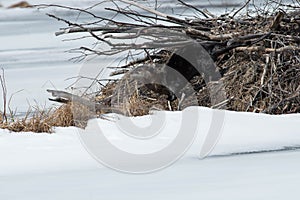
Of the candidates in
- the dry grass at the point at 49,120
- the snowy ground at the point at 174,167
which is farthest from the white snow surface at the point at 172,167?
the dry grass at the point at 49,120

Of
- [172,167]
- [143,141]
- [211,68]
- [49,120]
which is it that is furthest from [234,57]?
[172,167]

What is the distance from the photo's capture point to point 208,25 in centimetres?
629

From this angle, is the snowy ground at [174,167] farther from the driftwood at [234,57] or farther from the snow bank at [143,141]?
the driftwood at [234,57]

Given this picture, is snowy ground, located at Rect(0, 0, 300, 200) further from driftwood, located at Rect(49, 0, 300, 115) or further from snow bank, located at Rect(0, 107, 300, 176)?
driftwood, located at Rect(49, 0, 300, 115)

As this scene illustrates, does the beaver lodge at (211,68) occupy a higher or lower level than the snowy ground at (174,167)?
higher

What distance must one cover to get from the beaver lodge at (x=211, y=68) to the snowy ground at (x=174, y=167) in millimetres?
536

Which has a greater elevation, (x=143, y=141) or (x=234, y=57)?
(x=234, y=57)

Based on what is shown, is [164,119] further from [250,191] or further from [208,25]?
[250,191]

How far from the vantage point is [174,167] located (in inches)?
167

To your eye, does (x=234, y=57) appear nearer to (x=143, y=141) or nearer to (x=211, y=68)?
(x=211, y=68)

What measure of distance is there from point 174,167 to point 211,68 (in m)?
1.97

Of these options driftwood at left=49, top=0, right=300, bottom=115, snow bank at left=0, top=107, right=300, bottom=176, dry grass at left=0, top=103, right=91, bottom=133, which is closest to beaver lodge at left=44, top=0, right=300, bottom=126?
driftwood at left=49, top=0, right=300, bottom=115

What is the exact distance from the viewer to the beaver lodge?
5.82 m

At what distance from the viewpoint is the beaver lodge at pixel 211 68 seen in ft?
19.1
